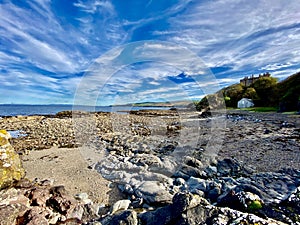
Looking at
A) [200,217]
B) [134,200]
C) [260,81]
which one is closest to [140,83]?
[134,200]

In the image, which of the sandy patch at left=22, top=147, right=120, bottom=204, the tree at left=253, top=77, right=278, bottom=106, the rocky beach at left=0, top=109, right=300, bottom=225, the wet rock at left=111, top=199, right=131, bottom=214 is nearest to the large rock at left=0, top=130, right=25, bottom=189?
the rocky beach at left=0, top=109, right=300, bottom=225

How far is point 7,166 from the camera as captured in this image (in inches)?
184

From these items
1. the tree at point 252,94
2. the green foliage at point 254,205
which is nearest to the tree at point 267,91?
the tree at point 252,94

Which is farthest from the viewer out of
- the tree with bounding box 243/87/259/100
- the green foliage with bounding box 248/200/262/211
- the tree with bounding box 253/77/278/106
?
the tree with bounding box 243/87/259/100

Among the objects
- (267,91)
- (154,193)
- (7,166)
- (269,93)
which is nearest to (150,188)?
(154,193)

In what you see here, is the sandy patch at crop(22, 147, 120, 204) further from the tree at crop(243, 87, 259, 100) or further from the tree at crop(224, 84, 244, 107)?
the tree at crop(224, 84, 244, 107)

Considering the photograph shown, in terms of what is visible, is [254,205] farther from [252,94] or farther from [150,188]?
[252,94]

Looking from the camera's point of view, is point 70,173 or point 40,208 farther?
point 70,173

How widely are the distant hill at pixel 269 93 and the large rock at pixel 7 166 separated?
38270 mm

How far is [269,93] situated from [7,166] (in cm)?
5421

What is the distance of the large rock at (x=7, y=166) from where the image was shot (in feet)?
14.5

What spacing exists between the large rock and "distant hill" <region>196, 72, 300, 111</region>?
3827 centimetres

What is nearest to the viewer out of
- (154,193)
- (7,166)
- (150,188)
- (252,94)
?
(154,193)

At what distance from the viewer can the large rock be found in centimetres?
443
